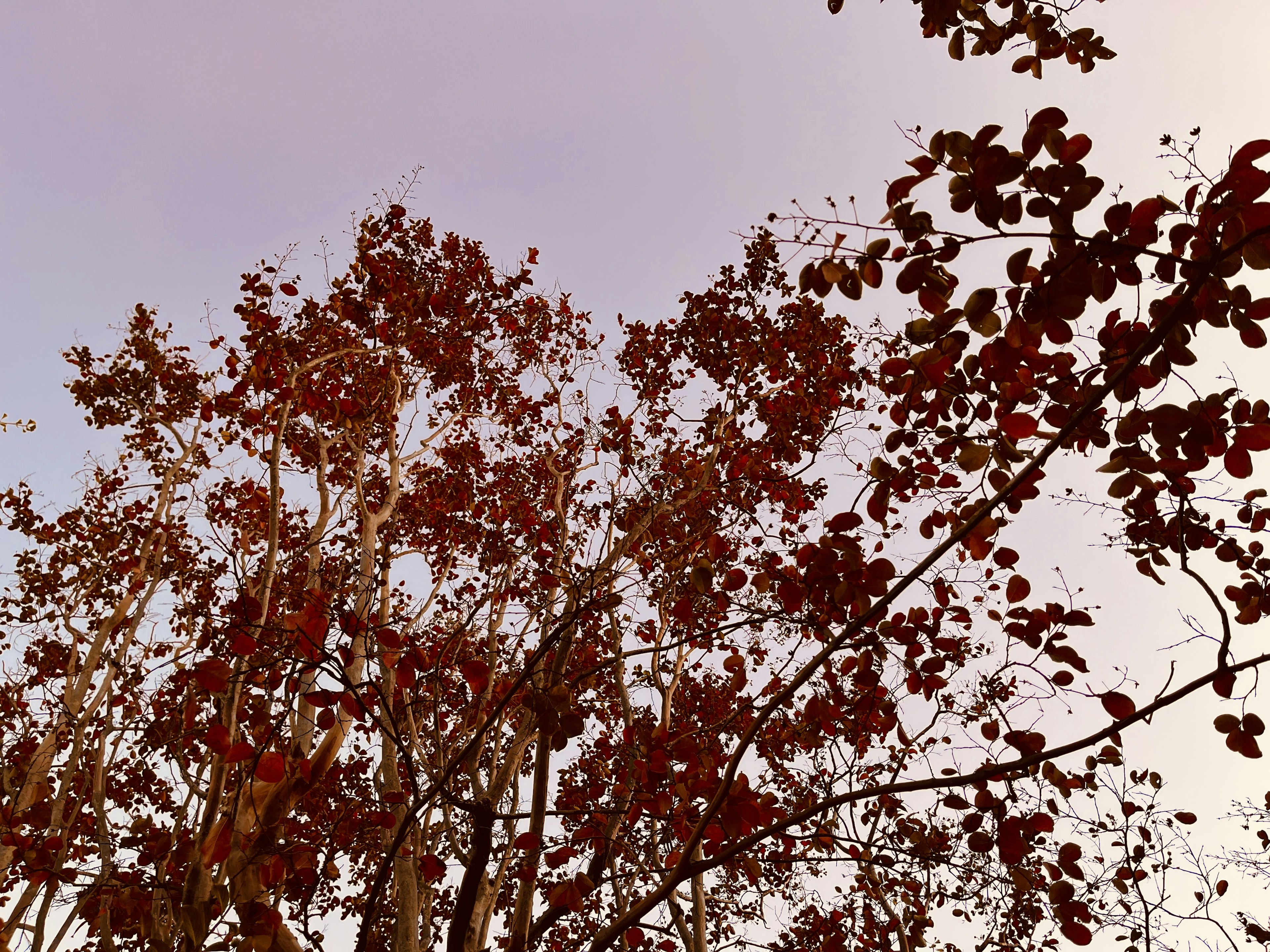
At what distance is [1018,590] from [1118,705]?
21.5 inches

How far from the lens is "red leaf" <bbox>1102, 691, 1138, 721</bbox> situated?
8.16 ft

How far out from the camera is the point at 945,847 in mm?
4828

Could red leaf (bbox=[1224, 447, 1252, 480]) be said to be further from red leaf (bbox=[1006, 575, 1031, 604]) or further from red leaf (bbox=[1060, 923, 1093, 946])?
red leaf (bbox=[1060, 923, 1093, 946])

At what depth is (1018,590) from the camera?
2.93 metres

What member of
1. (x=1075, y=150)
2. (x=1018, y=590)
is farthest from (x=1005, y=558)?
(x=1075, y=150)

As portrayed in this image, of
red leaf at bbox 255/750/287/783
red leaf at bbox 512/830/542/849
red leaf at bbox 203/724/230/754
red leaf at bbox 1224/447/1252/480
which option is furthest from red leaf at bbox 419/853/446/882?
red leaf at bbox 1224/447/1252/480

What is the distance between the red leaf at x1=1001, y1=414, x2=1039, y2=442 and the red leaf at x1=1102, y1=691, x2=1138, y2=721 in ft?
3.14

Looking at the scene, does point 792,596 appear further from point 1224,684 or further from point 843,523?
point 1224,684

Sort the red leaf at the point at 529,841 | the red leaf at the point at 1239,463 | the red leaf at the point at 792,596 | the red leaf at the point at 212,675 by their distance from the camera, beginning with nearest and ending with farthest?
the red leaf at the point at 1239,463 < the red leaf at the point at 212,675 < the red leaf at the point at 792,596 < the red leaf at the point at 529,841

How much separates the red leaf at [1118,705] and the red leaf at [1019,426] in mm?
956

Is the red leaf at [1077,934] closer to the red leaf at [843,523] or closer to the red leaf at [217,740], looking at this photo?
the red leaf at [843,523]

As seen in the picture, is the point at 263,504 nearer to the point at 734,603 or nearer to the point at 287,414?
the point at 287,414

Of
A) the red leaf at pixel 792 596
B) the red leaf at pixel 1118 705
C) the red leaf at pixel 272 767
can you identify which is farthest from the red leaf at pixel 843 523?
the red leaf at pixel 272 767

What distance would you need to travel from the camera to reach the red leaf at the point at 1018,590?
290 centimetres
